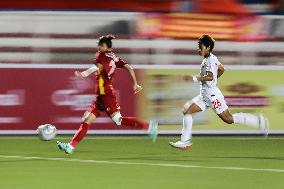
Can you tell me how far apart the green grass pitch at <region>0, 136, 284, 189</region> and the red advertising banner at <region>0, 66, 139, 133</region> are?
16.3 inches

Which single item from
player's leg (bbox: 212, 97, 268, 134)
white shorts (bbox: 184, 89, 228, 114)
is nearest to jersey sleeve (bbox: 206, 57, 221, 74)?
white shorts (bbox: 184, 89, 228, 114)

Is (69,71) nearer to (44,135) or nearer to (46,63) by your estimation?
(46,63)

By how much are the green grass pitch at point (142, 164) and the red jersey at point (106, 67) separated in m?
1.07

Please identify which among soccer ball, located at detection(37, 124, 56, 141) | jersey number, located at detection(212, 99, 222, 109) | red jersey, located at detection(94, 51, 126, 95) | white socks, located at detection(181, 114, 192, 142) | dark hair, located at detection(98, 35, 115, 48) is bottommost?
soccer ball, located at detection(37, 124, 56, 141)

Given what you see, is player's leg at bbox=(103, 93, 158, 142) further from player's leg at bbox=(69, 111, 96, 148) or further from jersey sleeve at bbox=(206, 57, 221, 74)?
jersey sleeve at bbox=(206, 57, 221, 74)

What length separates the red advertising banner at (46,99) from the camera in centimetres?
1961

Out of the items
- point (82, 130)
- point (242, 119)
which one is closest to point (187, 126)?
point (242, 119)

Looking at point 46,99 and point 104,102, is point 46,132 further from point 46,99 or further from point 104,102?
point 46,99

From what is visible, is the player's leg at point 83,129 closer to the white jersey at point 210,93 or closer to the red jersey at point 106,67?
the red jersey at point 106,67

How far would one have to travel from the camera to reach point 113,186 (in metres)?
12.3

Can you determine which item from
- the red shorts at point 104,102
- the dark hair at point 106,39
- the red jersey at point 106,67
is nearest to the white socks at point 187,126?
the red shorts at point 104,102

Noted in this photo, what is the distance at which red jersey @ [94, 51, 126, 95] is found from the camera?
16.0 meters

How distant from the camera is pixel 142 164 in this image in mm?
14906

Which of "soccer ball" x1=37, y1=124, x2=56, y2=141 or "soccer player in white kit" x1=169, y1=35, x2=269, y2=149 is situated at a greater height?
"soccer player in white kit" x1=169, y1=35, x2=269, y2=149
